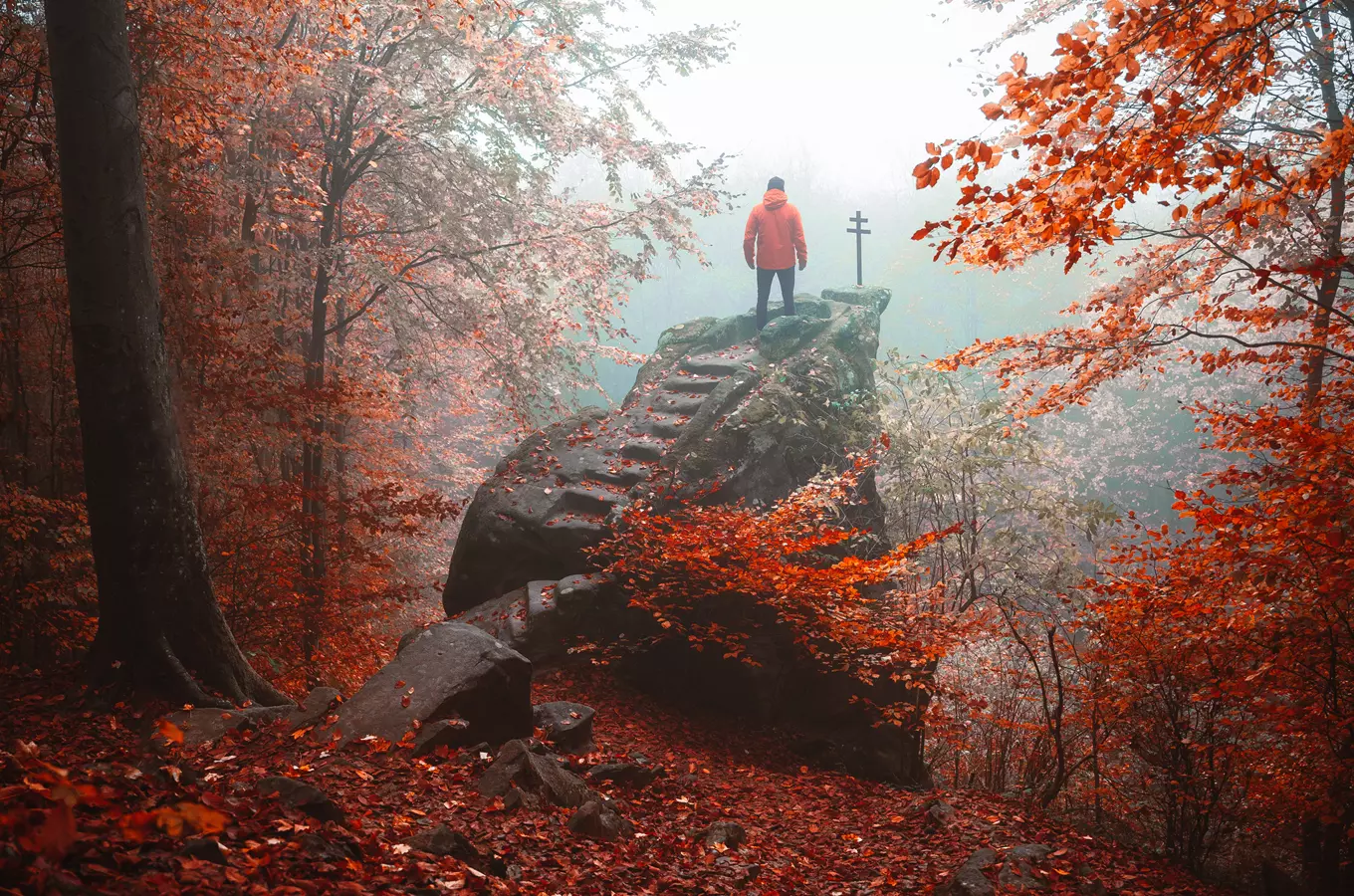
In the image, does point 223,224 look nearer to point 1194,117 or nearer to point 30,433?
point 30,433

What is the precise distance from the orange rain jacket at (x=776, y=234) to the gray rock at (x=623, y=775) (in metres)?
7.96

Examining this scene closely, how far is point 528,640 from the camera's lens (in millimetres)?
7395

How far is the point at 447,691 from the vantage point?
15.7ft

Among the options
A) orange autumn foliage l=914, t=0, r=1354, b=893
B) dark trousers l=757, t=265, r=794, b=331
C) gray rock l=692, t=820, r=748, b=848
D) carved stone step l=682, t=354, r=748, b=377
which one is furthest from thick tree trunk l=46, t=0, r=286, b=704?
dark trousers l=757, t=265, r=794, b=331

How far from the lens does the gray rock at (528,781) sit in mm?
4121

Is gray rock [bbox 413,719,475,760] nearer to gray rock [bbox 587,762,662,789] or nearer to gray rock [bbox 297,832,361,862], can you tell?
gray rock [bbox 587,762,662,789]

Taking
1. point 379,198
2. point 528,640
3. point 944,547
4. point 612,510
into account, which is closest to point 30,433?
point 528,640

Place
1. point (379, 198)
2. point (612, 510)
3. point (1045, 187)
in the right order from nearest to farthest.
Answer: point (1045, 187) < point (612, 510) < point (379, 198)

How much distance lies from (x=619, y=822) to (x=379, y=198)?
37.4 ft

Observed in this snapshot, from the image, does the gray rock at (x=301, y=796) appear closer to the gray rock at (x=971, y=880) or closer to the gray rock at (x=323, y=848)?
the gray rock at (x=323, y=848)

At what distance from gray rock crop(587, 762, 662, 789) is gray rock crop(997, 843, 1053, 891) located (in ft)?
7.73

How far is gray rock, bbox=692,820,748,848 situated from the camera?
4457 mm

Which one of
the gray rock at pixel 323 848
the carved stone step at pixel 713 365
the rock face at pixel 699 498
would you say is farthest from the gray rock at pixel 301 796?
the carved stone step at pixel 713 365

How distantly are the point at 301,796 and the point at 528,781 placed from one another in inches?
66.6
